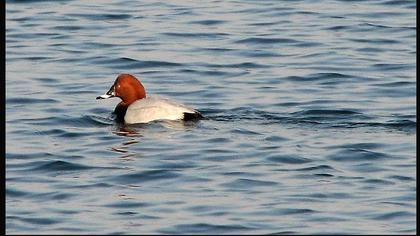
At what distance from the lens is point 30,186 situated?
12.5 m

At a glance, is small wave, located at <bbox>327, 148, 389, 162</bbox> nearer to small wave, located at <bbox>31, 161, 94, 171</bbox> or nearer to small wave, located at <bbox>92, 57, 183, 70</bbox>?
small wave, located at <bbox>31, 161, 94, 171</bbox>

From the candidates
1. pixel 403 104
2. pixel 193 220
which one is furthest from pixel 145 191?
pixel 403 104

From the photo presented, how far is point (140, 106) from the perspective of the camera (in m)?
15.6

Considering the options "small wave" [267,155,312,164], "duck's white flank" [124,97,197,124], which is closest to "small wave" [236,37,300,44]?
"duck's white flank" [124,97,197,124]

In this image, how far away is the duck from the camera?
50.1 ft

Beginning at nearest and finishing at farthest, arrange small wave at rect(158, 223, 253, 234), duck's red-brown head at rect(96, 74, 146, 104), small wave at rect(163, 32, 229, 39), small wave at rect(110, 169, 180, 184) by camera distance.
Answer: small wave at rect(158, 223, 253, 234)
small wave at rect(110, 169, 180, 184)
duck's red-brown head at rect(96, 74, 146, 104)
small wave at rect(163, 32, 229, 39)

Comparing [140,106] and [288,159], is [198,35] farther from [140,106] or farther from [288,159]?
[288,159]

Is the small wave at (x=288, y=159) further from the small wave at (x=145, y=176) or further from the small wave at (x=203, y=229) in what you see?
the small wave at (x=203, y=229)

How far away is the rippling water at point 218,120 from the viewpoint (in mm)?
11477

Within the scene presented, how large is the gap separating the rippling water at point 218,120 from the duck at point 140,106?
13cm

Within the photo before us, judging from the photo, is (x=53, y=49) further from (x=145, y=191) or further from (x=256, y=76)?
(x=145, y=191)

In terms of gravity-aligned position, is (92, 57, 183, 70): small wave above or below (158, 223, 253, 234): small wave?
below

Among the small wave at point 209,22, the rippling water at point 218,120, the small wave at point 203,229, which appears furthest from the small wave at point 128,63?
the small wave at point 203,229

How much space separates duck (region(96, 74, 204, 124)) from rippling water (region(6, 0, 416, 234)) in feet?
0.44
